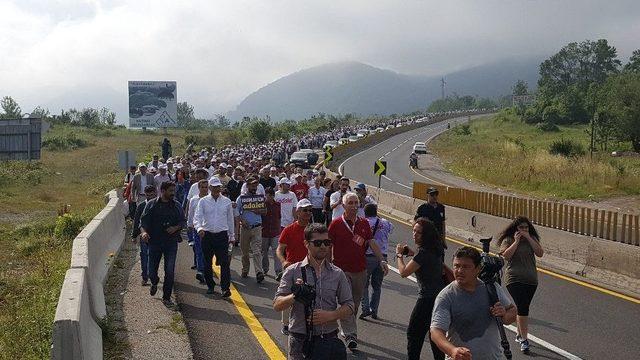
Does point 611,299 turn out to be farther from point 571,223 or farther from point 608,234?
point 571,223

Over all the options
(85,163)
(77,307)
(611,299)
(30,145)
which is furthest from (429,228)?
(85,163)

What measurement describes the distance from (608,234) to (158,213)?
875cm

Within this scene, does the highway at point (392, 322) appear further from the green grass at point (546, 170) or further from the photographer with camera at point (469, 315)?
the green grass at point (546, 170)

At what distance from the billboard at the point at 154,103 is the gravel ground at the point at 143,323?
51.4 metres

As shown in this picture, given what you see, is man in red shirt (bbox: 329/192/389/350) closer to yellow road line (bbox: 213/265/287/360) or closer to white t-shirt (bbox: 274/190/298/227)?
yellow road line (bbox: 213/265/287/360)

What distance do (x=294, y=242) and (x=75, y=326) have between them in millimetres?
2739

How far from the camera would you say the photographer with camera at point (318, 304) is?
462 centimetres

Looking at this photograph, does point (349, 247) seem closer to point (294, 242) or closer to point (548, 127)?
point (294, 242)

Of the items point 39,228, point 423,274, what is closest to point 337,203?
point 423,274

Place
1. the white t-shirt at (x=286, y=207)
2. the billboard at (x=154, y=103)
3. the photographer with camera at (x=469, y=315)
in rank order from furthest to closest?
the billboard at (x=154, y=103), the white t-shirt at (x=286, y=207), the photographer with camera at (x=469, y=315)

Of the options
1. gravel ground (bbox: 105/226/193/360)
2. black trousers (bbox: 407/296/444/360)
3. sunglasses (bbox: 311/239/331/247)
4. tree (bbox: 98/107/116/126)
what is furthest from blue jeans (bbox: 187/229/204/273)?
tree (bbox: 98/107/116/126)

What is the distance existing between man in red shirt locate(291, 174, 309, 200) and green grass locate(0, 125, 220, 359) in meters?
5.32

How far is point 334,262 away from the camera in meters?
Result: 7.63

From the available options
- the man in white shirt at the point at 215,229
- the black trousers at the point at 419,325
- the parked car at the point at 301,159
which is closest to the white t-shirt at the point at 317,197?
the man in white shirt at the point at 215,229
